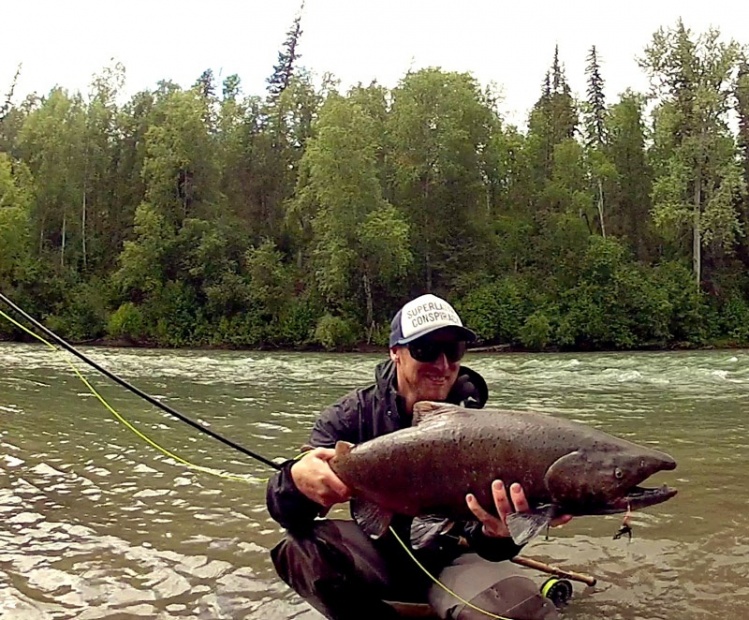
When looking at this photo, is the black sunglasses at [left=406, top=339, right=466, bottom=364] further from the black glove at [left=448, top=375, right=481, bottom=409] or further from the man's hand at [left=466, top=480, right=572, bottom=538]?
the man's hand at [left=466, top=480, right=572, bottom=538]

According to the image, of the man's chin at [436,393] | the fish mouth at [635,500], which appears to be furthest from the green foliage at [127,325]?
the fish mouth at [635,500]

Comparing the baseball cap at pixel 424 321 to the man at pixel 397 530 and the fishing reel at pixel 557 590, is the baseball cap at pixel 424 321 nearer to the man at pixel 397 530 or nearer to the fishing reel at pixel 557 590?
the man at pixel 397 530

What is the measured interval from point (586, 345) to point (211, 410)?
79.9 feet

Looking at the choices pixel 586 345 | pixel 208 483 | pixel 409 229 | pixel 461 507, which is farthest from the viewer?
pixel 409 229

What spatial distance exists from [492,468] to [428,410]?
39cm

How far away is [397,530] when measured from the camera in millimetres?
3639

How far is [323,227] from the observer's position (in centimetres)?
3516

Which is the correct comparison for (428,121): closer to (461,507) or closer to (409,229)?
(409,229)

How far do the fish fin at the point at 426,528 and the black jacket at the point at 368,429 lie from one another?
0.32m

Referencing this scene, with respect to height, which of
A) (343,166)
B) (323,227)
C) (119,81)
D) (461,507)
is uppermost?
(119,81)

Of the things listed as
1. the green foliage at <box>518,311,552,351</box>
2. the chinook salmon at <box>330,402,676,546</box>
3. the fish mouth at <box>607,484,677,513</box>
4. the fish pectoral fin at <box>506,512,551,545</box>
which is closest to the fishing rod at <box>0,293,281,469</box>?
the chinook salmon at <box>330,402,676,546</box>

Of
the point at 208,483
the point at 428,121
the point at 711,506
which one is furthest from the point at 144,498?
the point at 428,121

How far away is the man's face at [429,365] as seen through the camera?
137 inches

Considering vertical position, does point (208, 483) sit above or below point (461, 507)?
below
